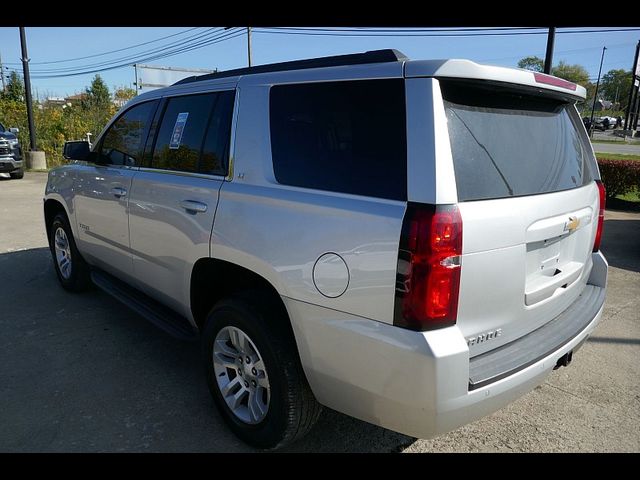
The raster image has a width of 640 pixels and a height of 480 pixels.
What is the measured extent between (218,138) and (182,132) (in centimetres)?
50

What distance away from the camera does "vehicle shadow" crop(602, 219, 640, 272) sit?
20.4 ft

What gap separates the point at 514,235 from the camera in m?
2.03

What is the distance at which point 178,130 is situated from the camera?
3295 mm

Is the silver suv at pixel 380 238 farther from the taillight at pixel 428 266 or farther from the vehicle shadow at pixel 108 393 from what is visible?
the vehicle shadow at pixel 108 393

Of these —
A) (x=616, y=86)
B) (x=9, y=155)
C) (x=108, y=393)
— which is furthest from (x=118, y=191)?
(x=616, y=86)

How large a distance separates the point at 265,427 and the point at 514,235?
Answer: 1552 millimetres

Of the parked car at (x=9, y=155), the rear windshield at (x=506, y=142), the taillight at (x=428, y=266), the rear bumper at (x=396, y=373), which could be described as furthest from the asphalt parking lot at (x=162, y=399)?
the parked car at (x=9, y=155)

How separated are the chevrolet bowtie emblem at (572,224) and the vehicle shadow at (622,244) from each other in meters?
4.23

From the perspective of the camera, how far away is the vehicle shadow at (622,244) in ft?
20.4

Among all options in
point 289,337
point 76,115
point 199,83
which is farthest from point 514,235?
point 76,115

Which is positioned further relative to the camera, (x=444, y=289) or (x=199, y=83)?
(x=199, y=83)
